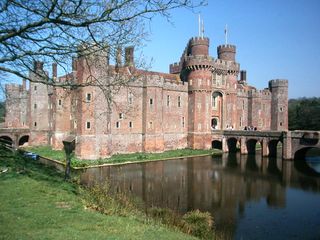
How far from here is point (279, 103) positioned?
4744 cm

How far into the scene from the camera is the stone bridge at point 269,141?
29875 millimetres

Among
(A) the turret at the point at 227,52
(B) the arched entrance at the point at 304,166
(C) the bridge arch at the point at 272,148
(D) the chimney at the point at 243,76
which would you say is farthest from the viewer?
(D) the chimney at the point at 243,76

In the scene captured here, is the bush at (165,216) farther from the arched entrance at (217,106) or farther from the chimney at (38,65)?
the arched entrance at (217,106)

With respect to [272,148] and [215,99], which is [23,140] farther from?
[272,148]

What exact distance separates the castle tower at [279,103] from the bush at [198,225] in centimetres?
3941

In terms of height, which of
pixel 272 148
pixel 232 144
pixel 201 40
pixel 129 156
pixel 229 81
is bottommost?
pixel 129 156

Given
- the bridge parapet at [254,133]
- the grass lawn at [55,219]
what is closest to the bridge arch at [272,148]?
the bridge parapet at [254,133]

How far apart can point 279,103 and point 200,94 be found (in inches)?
640

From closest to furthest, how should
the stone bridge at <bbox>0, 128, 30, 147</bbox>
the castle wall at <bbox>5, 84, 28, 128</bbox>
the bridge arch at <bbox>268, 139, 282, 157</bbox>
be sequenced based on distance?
the bridge arch at <bbox>268, 139, 282, 157</bbox> → the stone bridge at <bbox>0, 128, 30, 147</bbox> → the castle wall at <bbox>5, 84, 28, 128</bbox>

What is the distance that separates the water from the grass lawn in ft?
13.9

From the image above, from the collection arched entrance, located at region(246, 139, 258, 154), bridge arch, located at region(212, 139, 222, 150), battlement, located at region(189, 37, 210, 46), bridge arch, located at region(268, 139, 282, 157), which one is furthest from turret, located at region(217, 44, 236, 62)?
bridge arch, located at region(268, 139, 282, 157)

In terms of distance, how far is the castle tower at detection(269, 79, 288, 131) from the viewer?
46.7 m

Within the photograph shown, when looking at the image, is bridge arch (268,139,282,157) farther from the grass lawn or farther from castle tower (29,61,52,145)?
the grass lawn

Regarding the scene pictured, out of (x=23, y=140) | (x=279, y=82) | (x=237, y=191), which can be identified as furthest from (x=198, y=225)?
(x=279, y=82)
